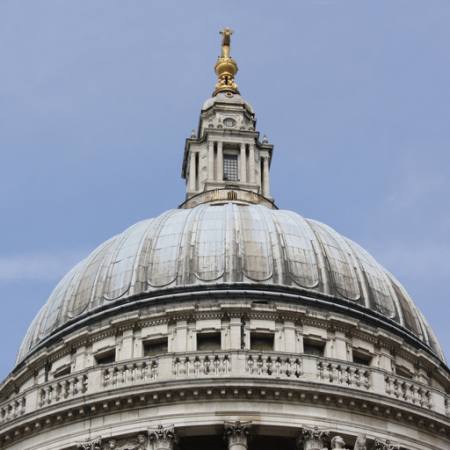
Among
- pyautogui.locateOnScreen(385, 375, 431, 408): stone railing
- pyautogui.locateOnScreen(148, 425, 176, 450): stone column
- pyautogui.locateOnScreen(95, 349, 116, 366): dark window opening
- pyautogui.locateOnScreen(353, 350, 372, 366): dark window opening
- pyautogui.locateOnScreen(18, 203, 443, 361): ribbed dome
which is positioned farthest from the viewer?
pyautogui.locateOnScreen(18, 203, 443, 361): ribbed dome

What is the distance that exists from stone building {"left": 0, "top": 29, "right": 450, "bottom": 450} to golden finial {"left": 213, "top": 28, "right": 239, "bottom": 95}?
5.06 m

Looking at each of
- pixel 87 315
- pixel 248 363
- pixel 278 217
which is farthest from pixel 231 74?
pixel 248 363

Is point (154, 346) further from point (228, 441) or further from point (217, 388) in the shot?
point (228, 441)

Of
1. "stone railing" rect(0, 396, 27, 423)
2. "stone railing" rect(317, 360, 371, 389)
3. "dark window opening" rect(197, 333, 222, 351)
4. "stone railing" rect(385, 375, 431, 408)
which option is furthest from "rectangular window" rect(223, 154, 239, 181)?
"stone railing" rect(0, 396, 27, 423)

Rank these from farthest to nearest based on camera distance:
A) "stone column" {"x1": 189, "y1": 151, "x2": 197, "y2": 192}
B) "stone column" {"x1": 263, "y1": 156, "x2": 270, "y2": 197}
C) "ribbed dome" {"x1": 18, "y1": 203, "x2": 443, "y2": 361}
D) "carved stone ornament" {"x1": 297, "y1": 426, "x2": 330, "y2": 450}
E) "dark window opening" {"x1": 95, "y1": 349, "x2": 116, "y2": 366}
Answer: "stone column" {"x1": 189, "y1": 151, "x2": 197, "y2": 192} → "stone column" {"x1": 263, "y1": 156, "x2": 270, "y2": 197} → "ribbed dome" {"x1": 18, "y1": 203, "x2": 443, "y2": 361} → "dark window opening" {"x1": 95, "y1": 349, "x2": 116, "y2": 366} → "carved stone ornament" {"x1": 297, "y1": 426, "x2": 330, "y2": 450}

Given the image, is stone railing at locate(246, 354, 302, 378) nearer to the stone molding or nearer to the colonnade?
the stone molding

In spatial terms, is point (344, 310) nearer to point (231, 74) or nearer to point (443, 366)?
point (443, 366)

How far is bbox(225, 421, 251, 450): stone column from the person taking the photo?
181ft

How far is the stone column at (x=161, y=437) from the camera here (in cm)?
5534

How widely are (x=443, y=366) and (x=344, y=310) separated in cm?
534

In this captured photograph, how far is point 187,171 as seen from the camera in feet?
248

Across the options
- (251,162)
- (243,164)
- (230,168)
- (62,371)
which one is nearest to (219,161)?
(230,168)

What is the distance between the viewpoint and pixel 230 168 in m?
74.0

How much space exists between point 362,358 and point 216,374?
797cm
